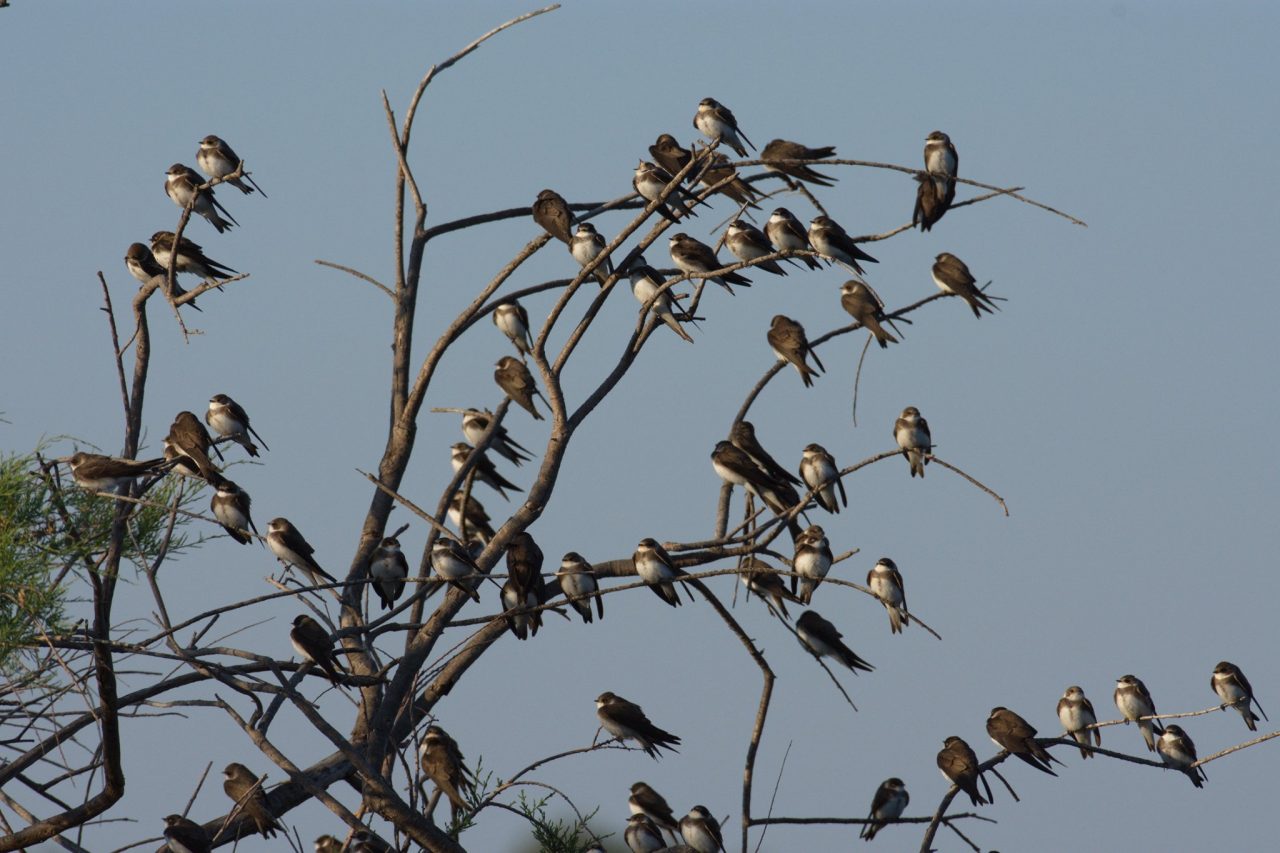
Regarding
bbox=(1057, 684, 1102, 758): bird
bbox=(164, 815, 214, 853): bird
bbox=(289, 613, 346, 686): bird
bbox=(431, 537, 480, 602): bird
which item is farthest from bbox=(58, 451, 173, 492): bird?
bbox=(1057, 684, 1102, 758): bird

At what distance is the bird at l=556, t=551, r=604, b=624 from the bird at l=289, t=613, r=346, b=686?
1.53 meters

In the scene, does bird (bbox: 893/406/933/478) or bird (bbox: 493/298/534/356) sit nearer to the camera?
bird (bbox: 893/406/933/478)

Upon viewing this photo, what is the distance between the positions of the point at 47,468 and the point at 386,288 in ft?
14.1

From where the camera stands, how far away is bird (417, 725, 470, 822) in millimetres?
10750

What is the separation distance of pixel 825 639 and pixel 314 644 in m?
3.67

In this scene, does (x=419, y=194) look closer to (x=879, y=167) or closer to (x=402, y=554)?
(x=402, y=554)

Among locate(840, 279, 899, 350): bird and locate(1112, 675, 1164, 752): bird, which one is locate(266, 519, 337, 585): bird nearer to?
locate(840, 279, 899, 350): bird

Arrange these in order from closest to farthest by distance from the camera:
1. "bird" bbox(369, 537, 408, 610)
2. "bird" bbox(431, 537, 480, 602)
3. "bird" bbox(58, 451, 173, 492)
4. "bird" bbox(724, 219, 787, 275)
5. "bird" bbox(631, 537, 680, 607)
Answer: "bird" bbox(58, 451, 173, 492) → "bird" bbox(631, 537, 680, 607) → "bird" bbox(431, 537, 480, 602) → "bird" bbox(724, 219, 787, 275) → "bird" bbox(369, 537, 408, 610)

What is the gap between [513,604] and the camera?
1048 centimetres

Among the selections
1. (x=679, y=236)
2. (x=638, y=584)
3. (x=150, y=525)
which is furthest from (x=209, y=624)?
(x=679, y=236)

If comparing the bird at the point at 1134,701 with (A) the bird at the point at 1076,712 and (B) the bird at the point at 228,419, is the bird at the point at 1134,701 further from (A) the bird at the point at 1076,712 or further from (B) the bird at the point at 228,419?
(B) the bird at the point at 228,419

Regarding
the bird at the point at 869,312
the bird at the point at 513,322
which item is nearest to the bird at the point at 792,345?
the bird at the point at 869,312

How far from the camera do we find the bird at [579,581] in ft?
34.5

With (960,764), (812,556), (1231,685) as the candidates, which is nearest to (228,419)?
(812,556)
